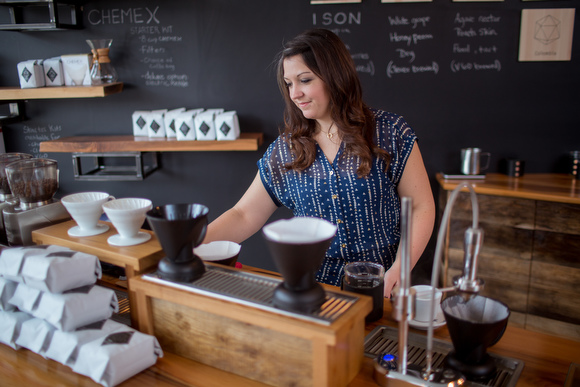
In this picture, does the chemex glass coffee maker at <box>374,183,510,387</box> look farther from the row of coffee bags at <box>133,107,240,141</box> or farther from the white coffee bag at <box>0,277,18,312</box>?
the row of coffee bags at <box>133,107,240,141</box>

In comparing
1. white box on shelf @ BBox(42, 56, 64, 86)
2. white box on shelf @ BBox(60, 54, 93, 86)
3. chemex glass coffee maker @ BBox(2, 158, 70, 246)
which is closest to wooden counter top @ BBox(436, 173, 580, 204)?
chemex glass coffee maker @ BBox(2, 158, 70, 246)

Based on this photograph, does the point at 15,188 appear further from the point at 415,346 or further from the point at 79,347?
the point at 415,346

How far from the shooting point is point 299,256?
3.42ft

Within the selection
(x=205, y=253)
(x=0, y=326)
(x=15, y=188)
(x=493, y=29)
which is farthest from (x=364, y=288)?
(x=493, y=29)

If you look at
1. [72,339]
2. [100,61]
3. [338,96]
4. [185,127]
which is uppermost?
[100,61]

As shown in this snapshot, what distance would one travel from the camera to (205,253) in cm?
162

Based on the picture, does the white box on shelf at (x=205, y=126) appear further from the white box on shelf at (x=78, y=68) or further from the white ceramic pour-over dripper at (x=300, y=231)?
the white ceramic pour-over dripper at (x=300, y=231)

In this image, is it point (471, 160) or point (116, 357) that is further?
point (471, 160)

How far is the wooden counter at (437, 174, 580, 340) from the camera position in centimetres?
286

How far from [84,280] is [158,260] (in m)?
0.20

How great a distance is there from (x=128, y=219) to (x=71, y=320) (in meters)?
0.30

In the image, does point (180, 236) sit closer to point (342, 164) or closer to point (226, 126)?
point (342, 164)

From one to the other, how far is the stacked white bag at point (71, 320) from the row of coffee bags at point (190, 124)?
6.64ft

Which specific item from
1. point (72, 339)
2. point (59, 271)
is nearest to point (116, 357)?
point (72, 339)
